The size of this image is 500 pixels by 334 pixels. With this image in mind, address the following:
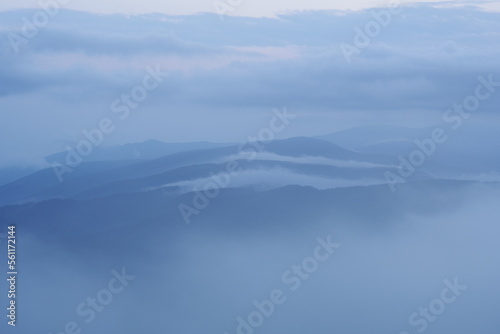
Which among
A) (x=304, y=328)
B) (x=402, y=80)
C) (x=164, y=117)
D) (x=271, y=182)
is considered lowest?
(x=304, y=328)

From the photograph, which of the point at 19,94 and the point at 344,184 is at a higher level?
the point at 19,94

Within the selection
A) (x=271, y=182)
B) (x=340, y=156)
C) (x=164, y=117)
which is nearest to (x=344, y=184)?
(x=340, y=156)

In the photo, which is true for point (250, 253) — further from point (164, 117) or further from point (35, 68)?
point (35, 68)

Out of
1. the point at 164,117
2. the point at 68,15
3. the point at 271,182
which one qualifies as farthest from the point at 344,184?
the point at 68,15

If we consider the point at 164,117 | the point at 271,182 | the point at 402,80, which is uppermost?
the point at 402,80

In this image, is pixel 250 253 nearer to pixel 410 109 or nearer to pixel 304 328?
pixel 304 328

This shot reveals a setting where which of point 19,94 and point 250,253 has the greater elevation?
point 19,94

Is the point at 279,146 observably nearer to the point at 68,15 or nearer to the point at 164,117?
the point at 164,117

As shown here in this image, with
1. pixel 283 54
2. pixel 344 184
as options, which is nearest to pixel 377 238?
pixel 344 184
